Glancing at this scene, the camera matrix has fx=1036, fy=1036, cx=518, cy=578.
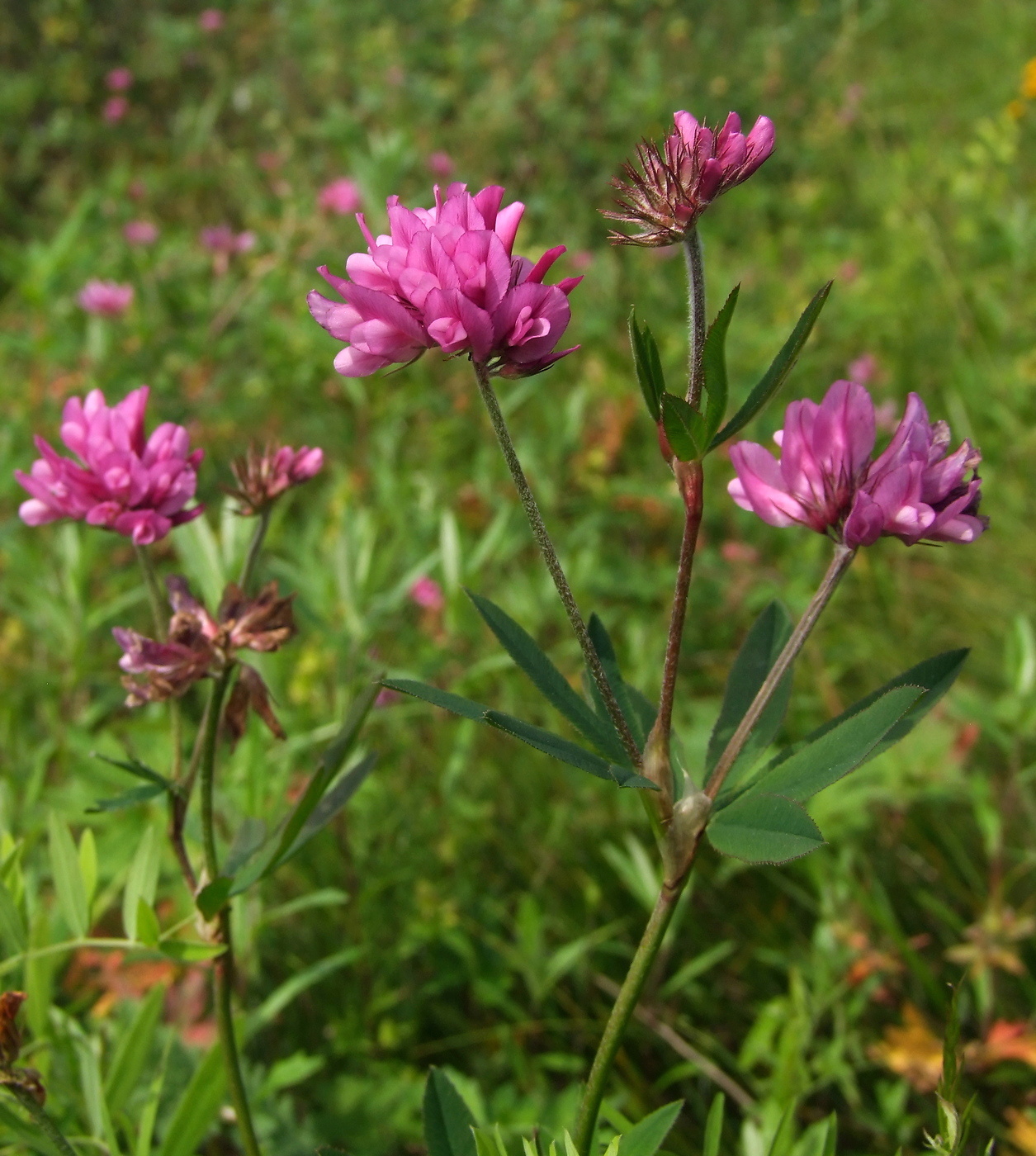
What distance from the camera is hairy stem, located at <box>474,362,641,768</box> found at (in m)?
0.67

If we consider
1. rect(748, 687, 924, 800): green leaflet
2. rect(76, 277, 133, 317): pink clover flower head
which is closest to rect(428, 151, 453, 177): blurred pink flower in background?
rect(76, 277, 133, 317): pink clover flower head

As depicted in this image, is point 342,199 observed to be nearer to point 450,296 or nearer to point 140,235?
point 140,235

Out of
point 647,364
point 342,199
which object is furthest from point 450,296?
point 342,199

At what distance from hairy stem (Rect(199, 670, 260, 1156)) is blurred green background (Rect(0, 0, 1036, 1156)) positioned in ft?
0.78

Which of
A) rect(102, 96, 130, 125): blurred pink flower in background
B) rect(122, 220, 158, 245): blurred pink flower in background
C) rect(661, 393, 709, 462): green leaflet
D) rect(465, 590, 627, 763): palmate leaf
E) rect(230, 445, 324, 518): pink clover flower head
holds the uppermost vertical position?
rect(102, 96, 130, 125): blurred pink flower in background

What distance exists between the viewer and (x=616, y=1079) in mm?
1559

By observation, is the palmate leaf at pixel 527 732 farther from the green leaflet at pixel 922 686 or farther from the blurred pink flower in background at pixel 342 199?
the blurred pink flower in background at pixel 342 199

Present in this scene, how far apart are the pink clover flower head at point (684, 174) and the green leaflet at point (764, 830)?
380 mm

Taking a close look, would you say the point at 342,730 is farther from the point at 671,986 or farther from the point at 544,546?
the point at 671,986

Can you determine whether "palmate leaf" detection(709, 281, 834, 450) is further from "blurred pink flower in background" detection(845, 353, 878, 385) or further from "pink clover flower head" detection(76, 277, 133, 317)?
"pink clover flower head" detection(76, 277, 133, 317)

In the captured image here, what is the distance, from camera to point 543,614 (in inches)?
84.3

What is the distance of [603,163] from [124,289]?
1.86 metres

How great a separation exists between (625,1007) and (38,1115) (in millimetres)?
421

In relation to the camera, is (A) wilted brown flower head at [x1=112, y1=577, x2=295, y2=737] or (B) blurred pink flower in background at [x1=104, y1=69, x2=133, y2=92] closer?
(A) wilted brown flower head at [x1=112, y1=577, x2=295, y2=737]
